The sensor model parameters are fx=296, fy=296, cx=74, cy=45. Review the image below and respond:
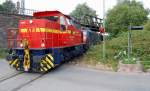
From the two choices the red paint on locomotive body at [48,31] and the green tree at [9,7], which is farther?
the green tree at [9,7]

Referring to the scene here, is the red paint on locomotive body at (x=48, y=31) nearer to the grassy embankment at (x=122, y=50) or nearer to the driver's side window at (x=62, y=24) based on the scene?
the driver's side window at (x=62, y=24)

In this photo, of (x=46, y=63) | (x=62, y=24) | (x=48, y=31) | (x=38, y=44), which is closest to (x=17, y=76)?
(x=46, y=63)

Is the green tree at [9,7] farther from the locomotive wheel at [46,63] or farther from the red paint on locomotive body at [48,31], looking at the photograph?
the locomotive wheel at [46,63]

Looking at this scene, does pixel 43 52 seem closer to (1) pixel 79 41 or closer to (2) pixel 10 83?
(2) pixel 10 83

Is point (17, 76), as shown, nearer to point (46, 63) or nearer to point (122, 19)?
point (46, 63)

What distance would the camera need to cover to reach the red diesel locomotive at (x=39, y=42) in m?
13.7

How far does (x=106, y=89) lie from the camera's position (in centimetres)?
1040

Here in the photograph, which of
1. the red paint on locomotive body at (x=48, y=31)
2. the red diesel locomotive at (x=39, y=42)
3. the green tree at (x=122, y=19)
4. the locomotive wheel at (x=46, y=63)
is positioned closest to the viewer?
the locomotive wheel at (x=46, y=63)

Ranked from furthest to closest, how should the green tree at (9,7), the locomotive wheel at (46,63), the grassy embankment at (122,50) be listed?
the green tree at (9,7) < the grassy embankment at (122,50) < the locomotive wheel at (46,63)

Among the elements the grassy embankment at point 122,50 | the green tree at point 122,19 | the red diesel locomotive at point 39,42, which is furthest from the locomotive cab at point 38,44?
the green tree at point 122,19

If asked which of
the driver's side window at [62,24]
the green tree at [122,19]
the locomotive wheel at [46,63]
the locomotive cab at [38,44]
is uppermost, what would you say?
the green tree at [122,19]

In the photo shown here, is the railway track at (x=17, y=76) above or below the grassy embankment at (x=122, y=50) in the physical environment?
below

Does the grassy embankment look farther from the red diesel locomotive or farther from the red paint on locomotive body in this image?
the red diesel locomotive

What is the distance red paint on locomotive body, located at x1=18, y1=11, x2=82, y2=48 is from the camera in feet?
45.7
